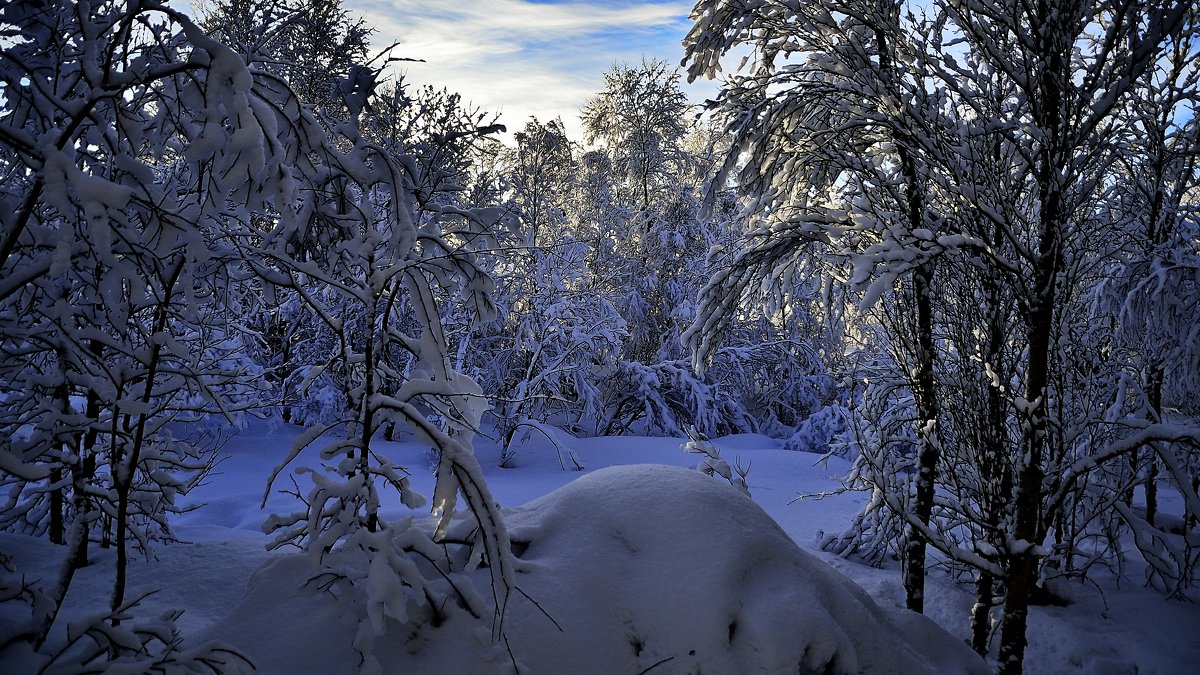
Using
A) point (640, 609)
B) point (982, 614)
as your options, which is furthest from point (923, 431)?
point (640, 609)

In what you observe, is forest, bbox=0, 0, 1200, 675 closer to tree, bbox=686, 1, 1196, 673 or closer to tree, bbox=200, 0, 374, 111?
tree, bbox=686, 1, 1196, 673

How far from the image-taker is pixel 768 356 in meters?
16.8

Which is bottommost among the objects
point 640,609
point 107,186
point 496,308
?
point 640,609

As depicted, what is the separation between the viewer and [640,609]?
286 centimetres

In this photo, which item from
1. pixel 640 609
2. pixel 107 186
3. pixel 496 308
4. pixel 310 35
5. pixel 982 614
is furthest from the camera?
pixel 310 35

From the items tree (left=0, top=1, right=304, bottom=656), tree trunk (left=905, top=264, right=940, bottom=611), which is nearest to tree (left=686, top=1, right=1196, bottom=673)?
tree trunk (left=905, top=264, right=940, bottom=611)

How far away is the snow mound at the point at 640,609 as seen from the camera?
2568 millimetres

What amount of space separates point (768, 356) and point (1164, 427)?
1360cm

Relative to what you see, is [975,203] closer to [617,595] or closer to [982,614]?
[617,595]

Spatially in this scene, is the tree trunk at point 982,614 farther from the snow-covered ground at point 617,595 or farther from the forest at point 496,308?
the snow-covered ground at point 617,595

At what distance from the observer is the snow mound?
2.57m

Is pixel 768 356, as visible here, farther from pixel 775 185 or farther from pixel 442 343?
pixel 442 343

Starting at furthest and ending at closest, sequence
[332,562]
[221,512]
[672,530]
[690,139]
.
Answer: [690,139] < [221,512] < [672,530] < [332,562]

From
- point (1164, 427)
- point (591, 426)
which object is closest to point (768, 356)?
point (591, 426)
